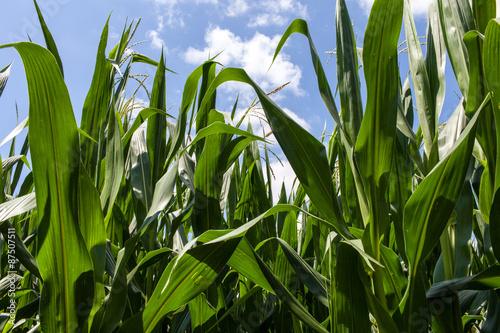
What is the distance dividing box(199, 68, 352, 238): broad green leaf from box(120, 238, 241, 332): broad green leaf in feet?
0.42

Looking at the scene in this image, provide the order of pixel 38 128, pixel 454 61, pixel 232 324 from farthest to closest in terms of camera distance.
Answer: pixel 232 324
pixel 454 61
pixel 38 128

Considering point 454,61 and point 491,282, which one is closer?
point 491,282

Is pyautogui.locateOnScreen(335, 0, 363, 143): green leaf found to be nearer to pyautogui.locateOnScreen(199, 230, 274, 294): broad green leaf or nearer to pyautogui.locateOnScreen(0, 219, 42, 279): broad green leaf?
pyautogui.locateOnScreen(199, 230, 274, 294): broad green leaf

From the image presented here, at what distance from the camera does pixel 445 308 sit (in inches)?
20.5

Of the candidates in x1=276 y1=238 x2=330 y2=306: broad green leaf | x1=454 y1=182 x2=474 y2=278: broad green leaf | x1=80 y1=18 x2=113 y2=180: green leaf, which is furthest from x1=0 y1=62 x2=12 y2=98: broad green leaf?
x1=454 y1=182 x2=474 y2=278: broad green leaf

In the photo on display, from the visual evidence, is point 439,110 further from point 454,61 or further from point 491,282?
point 491,282

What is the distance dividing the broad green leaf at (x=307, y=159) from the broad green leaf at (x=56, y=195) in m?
0.26

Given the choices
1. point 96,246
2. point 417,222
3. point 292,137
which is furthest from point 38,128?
point 417,222

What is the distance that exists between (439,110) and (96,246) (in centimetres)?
57

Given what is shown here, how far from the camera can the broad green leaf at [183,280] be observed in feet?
1.63

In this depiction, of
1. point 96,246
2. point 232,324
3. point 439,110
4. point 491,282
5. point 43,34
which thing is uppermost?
point 43,34

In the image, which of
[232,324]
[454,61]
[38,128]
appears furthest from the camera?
[232,324]

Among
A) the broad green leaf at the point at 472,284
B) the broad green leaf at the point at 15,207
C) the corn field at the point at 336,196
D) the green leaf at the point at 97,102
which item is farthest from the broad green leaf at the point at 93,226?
the broad green leaf at the point at 472,284

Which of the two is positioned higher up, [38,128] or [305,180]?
[38,128]
